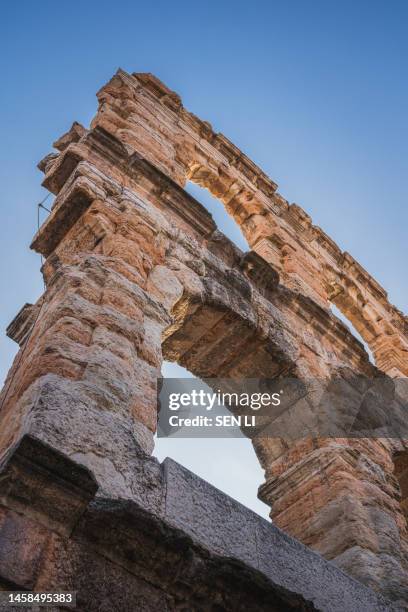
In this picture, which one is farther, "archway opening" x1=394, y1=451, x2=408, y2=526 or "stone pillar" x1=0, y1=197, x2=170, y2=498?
"archway opening" x1=394, y1=451, x2=408, y2=526

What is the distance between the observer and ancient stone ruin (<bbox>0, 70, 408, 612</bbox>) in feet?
7.69

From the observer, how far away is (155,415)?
351 centimetres

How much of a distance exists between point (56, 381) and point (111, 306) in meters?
0.91

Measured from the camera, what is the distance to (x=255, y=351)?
5.78 metres

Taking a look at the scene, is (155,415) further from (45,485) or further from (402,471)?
(402,471)

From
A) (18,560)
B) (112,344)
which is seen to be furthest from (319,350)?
(18,560)

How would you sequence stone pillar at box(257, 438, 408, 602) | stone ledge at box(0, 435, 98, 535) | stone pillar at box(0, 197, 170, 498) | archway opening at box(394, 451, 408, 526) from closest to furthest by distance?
stone ledge at box(0, 435, 98, 535) < stone pillar at box(0, 197, 170, 498) < stone pillar at box(257, 438, 408, 602) < archway opening at box(394, 451, 408, 526)

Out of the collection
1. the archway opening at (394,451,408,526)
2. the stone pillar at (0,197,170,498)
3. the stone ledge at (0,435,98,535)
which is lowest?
the stone ledge at (0,435,98,535)

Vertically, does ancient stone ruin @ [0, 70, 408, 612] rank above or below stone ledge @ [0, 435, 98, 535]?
above

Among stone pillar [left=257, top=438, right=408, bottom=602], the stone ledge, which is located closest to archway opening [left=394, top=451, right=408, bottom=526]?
stone pillar [left=257, top=438, right=408, bottom=602]

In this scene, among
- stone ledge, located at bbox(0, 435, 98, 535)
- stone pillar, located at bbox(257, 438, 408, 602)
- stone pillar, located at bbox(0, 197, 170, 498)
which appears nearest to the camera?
stone ledge, located at bbox(0, 435, 98, 535)

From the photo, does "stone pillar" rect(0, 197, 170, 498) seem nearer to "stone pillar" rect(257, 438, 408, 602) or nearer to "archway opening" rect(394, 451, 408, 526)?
"stone pillar" rect(257, 438, 408, 602)

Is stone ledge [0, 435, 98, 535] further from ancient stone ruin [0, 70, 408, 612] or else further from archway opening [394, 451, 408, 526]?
archway opening [394, 451, 408, 526]

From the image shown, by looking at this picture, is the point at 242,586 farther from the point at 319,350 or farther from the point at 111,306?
the point at 319,350
